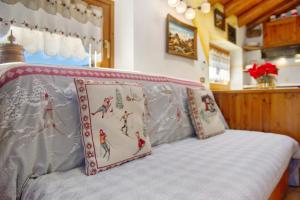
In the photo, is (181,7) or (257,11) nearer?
(181,7)

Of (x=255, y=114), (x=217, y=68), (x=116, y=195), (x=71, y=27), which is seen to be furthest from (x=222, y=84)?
(x=116, y=195)

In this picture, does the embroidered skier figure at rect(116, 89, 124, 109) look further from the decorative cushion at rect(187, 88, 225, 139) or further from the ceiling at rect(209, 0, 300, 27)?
the ceiling at rect(209, 0, 300, 27)

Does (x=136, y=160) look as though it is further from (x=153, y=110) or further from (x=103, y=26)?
(x=103, y=26)

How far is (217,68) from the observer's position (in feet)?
14.6

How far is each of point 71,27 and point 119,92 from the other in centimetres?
121

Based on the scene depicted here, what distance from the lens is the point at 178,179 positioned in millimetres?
829

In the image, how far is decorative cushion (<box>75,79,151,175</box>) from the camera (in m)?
0.94

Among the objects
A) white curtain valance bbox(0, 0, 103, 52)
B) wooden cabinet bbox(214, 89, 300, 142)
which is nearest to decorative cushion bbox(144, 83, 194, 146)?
wooden cabinet bbox(214, 89, 300, 142)

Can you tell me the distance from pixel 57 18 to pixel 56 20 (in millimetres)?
21

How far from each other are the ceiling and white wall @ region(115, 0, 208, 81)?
4.87ft

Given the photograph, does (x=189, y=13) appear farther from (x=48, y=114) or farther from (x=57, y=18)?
(x=48, y=114)

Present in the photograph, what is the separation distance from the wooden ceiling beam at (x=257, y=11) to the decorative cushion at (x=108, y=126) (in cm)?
426

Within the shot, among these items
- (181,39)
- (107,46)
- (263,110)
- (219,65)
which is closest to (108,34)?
(107,46)

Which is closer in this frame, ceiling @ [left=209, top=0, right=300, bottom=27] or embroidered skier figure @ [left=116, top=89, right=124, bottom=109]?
embroidered skier figure @ [left=116, top=89, right=124, bottom=109]
